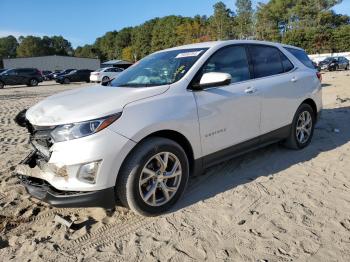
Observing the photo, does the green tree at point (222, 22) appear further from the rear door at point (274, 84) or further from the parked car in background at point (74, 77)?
the rear door at point (274, 84)

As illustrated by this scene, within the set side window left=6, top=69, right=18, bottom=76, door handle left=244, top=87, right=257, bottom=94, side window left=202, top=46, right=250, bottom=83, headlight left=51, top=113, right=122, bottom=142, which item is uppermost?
side window left=202, top=46, right=250, bottom=83

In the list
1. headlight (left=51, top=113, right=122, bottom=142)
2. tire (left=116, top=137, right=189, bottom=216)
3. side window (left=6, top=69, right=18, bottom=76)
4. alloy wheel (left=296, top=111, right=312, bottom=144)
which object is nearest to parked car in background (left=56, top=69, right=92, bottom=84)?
side window (left=6, top=69, right=18, bottom=76)

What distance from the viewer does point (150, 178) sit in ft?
12.3

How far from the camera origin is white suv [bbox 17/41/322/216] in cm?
338

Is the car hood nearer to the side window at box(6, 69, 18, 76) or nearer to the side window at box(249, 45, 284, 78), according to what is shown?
the side window at box(249, 45, 284, 78)

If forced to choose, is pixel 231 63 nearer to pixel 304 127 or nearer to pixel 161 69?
pixel 161 69

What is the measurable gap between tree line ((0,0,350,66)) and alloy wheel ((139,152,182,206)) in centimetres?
6967

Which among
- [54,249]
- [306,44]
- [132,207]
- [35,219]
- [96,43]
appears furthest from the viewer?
[96,43]

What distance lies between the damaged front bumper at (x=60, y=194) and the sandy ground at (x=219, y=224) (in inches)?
13.7

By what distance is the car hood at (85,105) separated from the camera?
3457 millimetres

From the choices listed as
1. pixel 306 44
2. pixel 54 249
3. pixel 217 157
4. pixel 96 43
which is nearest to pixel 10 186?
pixel 54 249

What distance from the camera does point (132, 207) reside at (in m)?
3.62

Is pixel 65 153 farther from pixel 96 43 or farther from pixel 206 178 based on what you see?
pixel 96 43

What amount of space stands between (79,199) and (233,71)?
245 centimetres
